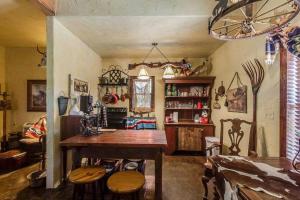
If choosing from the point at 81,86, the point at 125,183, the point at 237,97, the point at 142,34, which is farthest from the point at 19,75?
the point at 237,97

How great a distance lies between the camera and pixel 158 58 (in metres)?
5.41

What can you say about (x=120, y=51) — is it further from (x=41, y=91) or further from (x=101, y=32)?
(x=41, y=91)

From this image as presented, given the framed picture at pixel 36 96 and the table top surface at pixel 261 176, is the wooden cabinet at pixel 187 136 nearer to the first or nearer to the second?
the table top surface at pixel 261 176

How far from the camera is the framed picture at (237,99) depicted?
3.11 m

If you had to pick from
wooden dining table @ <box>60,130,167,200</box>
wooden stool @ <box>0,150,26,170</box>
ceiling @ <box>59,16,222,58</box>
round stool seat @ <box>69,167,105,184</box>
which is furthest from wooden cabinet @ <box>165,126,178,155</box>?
wooden stool @ <box>0,150,26,170</box>

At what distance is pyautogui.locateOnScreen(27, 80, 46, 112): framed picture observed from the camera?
4.83 m

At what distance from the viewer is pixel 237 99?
11.0 feet

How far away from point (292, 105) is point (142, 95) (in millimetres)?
3816

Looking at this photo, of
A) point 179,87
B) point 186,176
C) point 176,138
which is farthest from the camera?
point 179,87

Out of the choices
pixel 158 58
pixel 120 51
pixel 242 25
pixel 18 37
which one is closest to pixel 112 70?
pixel 120 51

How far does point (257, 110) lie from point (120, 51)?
3460 mm

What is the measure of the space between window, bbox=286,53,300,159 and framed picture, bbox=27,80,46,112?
5150 mm

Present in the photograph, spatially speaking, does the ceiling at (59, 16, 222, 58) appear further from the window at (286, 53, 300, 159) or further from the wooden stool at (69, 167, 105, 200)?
the wooden stool at (69, 167, 105, 200)

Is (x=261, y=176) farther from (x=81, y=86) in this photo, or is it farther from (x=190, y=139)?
(x=81, y=86)
